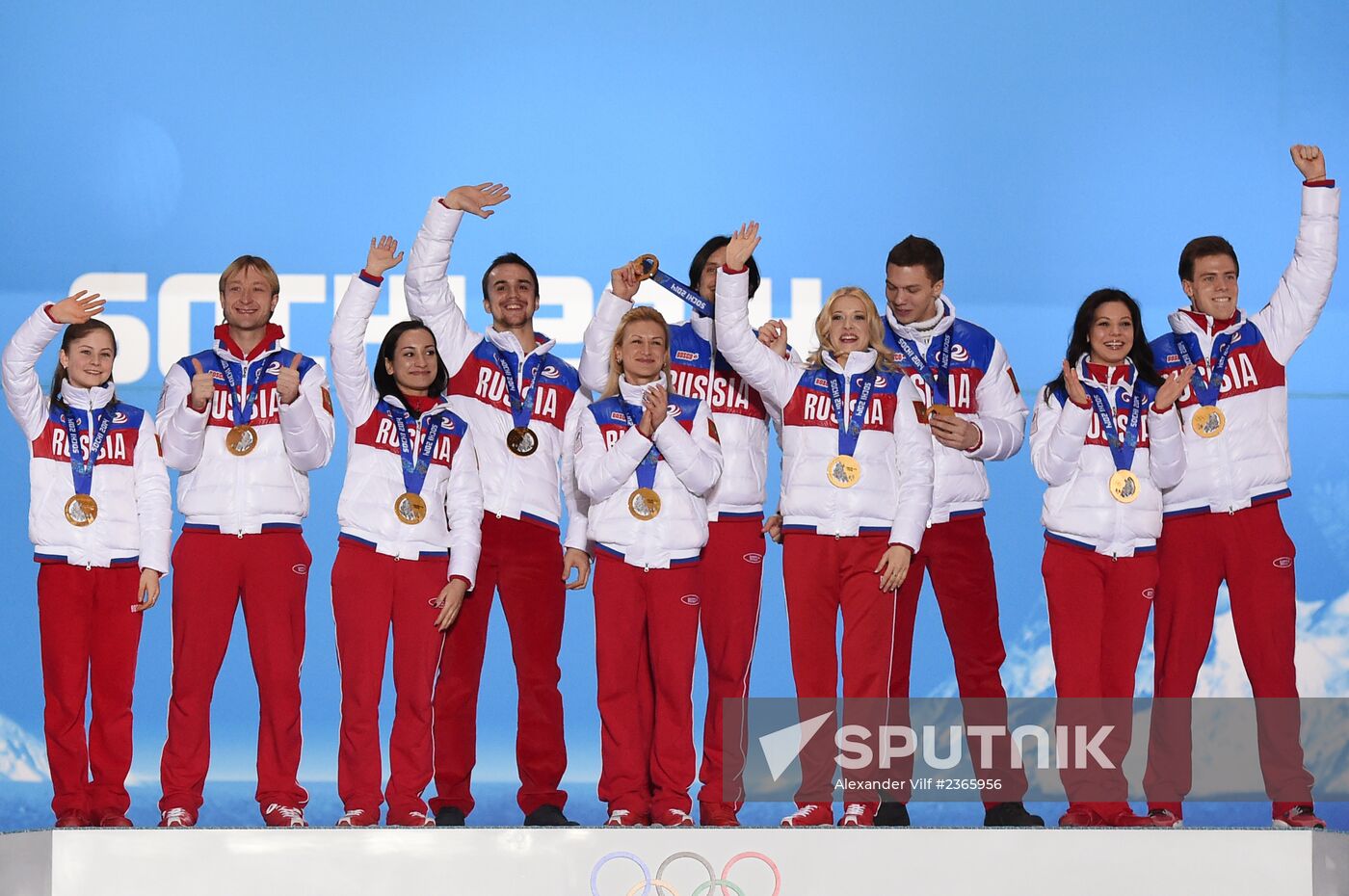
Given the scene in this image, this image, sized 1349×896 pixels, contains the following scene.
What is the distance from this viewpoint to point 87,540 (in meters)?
4.49

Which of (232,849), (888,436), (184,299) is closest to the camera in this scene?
(232,849)

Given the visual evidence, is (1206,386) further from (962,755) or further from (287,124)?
(287,124)

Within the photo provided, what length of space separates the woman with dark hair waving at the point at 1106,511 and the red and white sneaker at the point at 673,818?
3.44ft

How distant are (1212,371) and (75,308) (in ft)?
10.6

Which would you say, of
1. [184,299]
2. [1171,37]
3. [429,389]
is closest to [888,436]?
[429,389]

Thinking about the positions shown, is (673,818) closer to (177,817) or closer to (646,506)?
(646,506)

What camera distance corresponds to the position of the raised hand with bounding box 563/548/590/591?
4668 mm

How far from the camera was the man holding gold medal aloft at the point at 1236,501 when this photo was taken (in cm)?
453

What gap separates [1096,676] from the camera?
452 cm

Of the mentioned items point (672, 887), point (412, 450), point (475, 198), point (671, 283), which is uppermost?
point (475, 198)

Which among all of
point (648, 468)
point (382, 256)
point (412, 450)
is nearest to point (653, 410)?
point (648, 468)

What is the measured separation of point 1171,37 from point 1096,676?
8.66ft

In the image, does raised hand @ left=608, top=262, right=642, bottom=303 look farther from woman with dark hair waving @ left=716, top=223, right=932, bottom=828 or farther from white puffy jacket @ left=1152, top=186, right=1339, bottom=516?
white puffy jacket @ left=1152, top=186, right=1339, bottom=516

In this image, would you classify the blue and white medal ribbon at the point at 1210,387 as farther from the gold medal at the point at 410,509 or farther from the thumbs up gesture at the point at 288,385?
the thumbs up gesture at the point at 288,385
